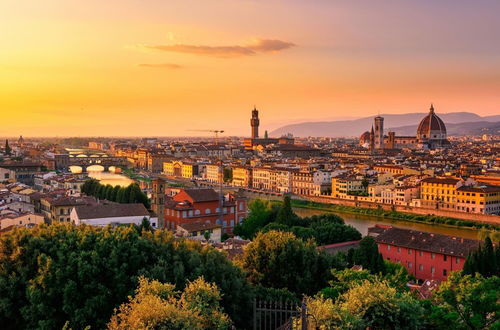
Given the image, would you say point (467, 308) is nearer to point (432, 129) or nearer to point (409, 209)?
point (409, 209)

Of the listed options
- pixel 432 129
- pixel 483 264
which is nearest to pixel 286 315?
pixel 483 264

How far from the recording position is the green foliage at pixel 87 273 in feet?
20.1

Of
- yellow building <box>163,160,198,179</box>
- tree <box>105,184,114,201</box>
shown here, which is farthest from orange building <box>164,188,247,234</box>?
yellow building <box>163,160,198,179</box>

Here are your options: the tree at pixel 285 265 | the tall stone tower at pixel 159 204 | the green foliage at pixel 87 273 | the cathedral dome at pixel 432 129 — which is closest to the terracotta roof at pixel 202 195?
the tall stone tower at pixel 159 204

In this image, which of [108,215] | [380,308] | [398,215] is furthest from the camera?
[398,215]

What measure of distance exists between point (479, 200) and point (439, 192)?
2.10m

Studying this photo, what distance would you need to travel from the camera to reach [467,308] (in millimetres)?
5375

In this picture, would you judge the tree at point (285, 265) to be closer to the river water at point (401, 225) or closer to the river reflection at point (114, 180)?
the river water at point (401, 225)

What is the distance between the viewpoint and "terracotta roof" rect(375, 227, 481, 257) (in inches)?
487

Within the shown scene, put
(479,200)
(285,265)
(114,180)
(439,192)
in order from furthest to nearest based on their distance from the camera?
(114,180) < (439,192) < (479,200) < (285,265)

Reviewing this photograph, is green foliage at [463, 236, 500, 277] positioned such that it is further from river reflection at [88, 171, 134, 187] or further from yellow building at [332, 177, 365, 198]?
river reflection at [88, 171, 134, 187]

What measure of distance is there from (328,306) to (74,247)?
149 inches

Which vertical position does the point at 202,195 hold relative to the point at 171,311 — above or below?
below

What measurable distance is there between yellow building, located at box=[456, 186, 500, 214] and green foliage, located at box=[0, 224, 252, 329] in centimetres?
1882
